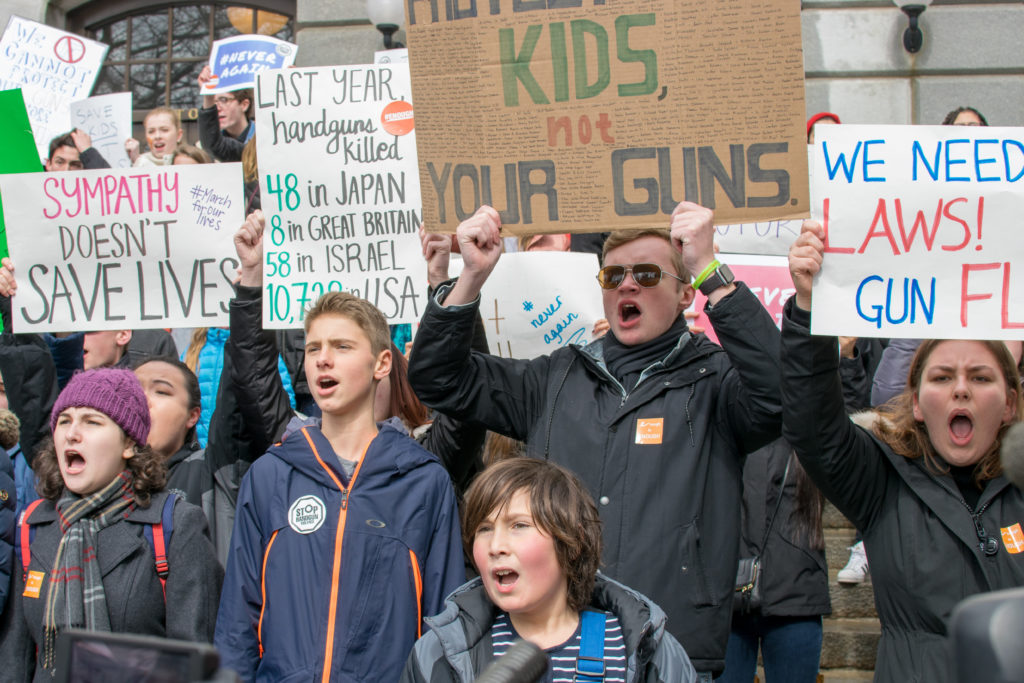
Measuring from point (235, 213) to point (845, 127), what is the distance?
2.48 meters

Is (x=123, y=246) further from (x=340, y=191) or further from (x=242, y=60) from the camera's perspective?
(x=242, y=60)

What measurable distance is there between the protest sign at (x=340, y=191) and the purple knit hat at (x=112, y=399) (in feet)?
2.69

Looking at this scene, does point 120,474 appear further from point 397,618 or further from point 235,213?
point 235,213

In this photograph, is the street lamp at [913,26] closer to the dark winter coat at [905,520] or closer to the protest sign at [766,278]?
the protest sign at [766,278]

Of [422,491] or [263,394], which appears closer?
[422,491]

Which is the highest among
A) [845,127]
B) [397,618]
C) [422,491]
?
[845,127]

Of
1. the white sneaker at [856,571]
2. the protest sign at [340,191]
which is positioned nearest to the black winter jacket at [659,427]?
the protest sign at [340,191]

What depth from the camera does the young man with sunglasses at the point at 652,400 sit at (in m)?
3.09

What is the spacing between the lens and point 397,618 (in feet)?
10.1

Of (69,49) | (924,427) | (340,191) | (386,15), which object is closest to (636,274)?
(924,427)

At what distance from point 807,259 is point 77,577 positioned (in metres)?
2.23

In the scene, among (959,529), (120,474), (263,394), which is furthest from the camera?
(263,394)

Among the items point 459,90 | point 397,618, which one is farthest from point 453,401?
point 459,90

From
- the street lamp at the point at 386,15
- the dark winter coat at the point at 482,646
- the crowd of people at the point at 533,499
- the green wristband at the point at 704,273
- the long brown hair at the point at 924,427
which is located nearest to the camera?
the dark winter coat at the point at 482,646
